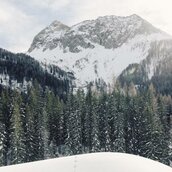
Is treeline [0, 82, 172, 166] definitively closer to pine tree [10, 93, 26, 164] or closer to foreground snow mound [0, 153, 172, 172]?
pine tree [10, 93, 26, 164]

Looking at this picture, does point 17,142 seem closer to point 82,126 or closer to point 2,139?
point 2,139

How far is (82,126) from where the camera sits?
3853 inches

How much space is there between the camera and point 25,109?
3521 inches

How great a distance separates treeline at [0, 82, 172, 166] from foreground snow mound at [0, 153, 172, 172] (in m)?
60.5

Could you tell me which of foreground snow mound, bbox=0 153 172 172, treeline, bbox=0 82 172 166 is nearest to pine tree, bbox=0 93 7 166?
treeline, bbox=0 82 172 166

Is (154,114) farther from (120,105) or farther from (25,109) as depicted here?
(25,109)

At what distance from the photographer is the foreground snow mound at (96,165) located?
13.2 metres

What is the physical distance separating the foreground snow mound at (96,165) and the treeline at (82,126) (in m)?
60.5

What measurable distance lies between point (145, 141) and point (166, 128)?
11431 millimetres

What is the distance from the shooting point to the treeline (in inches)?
3193

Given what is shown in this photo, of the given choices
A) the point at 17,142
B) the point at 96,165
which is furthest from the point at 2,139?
the point at 96,165

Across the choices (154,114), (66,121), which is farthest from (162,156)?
(66,121)

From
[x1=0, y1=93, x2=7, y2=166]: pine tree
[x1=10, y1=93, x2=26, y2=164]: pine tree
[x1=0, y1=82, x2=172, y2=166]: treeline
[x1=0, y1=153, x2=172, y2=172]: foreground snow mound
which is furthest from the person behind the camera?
[x1=0, y1=82, x2=172, y2=166]: treeline

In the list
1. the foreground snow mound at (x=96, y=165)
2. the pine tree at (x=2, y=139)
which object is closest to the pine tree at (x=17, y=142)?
the pine tree at (x=2, y=139)
